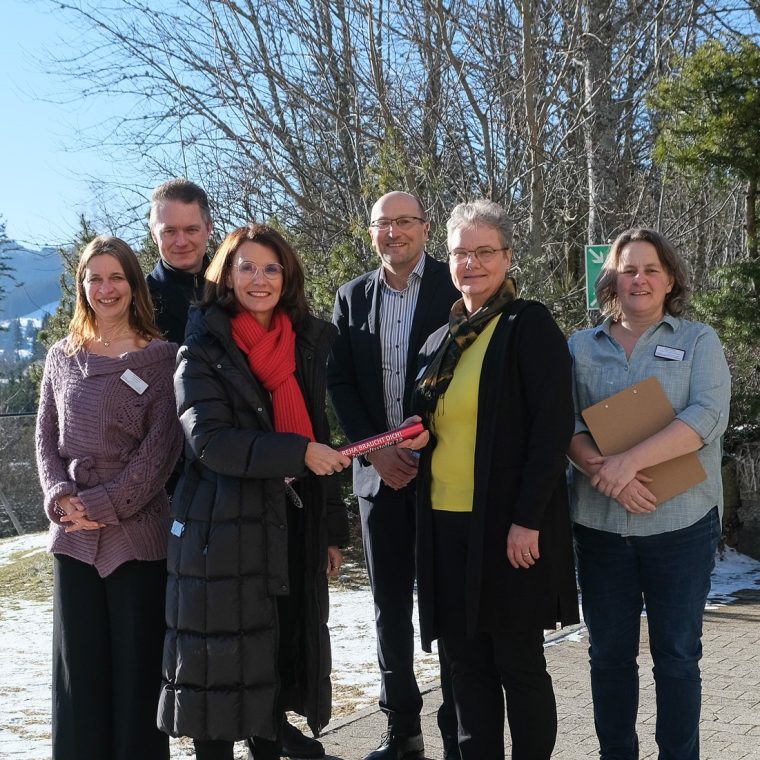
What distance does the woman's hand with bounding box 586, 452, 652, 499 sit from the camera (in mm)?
3291

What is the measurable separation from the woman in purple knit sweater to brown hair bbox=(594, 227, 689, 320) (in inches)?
63.9

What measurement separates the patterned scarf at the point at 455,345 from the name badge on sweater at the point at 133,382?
38.9 inches

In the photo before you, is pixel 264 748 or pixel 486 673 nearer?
pixel 486 673

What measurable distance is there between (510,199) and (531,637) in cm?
596

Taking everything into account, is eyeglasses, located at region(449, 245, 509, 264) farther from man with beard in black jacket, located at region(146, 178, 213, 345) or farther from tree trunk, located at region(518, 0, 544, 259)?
tree trunk, located at region(518, 0, 544, 259)

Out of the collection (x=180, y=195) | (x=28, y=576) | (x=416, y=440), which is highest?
(x=180, y=195)

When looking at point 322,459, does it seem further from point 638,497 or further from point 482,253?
point 638,497

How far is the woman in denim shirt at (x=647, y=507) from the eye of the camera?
3312 mm

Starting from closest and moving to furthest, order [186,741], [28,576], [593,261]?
1. [186,741]
2. [593,261]
3. [28,576]

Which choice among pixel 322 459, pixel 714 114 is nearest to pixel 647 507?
pixel 322 459

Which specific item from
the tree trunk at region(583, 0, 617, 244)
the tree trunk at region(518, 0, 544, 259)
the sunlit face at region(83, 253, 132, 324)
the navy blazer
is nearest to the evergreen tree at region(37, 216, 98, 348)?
Result: the tree trunk at region(518, 0, 544, 259)

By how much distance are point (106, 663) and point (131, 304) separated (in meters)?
1.29

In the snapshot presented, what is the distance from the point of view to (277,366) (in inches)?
134

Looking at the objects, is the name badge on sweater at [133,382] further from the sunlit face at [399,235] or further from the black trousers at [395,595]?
the sunlit face at [399,235]
